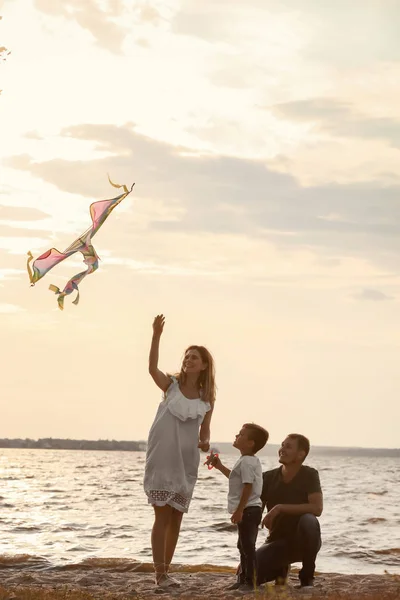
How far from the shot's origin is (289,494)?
8.77 metres

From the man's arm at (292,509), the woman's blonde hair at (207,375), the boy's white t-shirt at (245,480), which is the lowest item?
the man's arm at (292,509)

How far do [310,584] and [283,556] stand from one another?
0.40 meters

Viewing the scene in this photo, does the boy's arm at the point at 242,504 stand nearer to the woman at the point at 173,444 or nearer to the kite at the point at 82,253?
the woman at the point at 173,444

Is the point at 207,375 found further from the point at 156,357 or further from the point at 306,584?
the point at 306,584

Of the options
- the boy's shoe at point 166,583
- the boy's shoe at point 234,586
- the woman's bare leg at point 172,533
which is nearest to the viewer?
the boy's shoe at point 234,586

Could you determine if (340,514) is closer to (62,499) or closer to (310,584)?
(62,499)

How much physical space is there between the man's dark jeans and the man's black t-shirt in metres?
0.09

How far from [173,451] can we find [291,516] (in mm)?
1273

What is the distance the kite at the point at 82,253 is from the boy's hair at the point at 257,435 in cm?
255

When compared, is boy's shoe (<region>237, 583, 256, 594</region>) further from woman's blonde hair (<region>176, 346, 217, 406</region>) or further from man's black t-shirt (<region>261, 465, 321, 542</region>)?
woman's blonde hair (<region>176, 346, 217, 406</region>)

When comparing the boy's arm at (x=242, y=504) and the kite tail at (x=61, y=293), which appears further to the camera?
the kite tail at (x=61, y=293)

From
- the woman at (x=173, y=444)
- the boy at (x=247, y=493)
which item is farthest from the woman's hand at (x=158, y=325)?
the boy at (x=247, y=493)

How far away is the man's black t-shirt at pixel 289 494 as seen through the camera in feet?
28.7

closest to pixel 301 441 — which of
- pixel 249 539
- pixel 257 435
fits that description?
pixel 257 435
